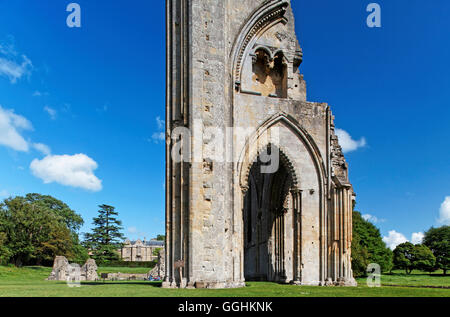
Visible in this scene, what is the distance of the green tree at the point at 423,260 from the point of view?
2029 inches

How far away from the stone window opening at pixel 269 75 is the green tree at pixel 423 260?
129 feet

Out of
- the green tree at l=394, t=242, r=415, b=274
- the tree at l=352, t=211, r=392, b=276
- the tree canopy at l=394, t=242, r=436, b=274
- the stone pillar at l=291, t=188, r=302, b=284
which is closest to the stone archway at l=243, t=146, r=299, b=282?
the stone pillar at l=291, t=188, r=302, b=284

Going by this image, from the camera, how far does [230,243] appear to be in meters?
17.4

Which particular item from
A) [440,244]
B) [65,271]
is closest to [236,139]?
[65,271]

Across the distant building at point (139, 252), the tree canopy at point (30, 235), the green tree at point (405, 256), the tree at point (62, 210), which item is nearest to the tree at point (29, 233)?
the tree canopy at point (30, 235)

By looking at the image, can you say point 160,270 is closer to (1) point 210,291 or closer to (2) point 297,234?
(2) point 297,234

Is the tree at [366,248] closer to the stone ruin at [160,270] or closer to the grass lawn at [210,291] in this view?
the stone ruin at [160,270]

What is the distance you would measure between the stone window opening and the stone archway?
3861 millimetres

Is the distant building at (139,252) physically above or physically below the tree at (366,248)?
below

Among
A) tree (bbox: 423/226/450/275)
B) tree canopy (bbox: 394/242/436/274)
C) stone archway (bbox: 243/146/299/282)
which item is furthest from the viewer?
tree (bbox: 423/226/450/275)

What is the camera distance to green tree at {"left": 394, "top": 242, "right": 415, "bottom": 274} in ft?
173

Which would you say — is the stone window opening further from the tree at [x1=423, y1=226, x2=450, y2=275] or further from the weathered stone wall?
the tree at [x1=423, y1=226, x2=450, y2=275]
